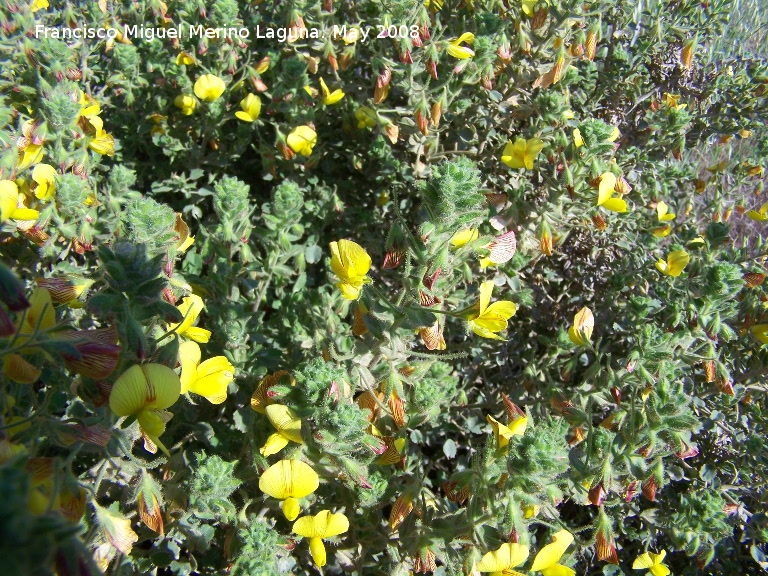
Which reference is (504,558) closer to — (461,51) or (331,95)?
(461,51)

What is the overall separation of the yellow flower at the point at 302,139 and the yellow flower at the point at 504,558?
2.00 meters

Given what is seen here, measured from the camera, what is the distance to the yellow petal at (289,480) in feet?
4.96

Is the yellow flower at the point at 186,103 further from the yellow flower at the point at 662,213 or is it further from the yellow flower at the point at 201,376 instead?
the yellow flower at the point at 662,213

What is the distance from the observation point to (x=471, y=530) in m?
1.69

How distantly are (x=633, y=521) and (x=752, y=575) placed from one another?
24.8 inches

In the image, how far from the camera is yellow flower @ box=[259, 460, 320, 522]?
1511 millimetres

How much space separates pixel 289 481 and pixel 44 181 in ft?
4.93

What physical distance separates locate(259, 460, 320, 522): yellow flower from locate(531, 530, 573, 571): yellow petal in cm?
68

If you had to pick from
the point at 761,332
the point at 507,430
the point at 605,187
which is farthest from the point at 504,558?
the point at 761,332

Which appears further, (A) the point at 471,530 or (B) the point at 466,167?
(A) the point at 471,530

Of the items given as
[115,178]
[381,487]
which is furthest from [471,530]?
[115,178]

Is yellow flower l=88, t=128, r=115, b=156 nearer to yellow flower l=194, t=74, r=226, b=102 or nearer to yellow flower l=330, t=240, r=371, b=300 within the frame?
yellow flower l=194, t=74, r=226, b=102

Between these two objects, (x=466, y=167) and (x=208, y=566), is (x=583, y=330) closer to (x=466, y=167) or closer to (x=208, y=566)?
(x=466, y=167)

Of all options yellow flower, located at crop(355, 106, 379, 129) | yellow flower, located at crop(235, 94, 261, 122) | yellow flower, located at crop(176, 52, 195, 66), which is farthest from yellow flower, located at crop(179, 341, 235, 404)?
yellow flower, located at crop(176, 52, 195, 66)
